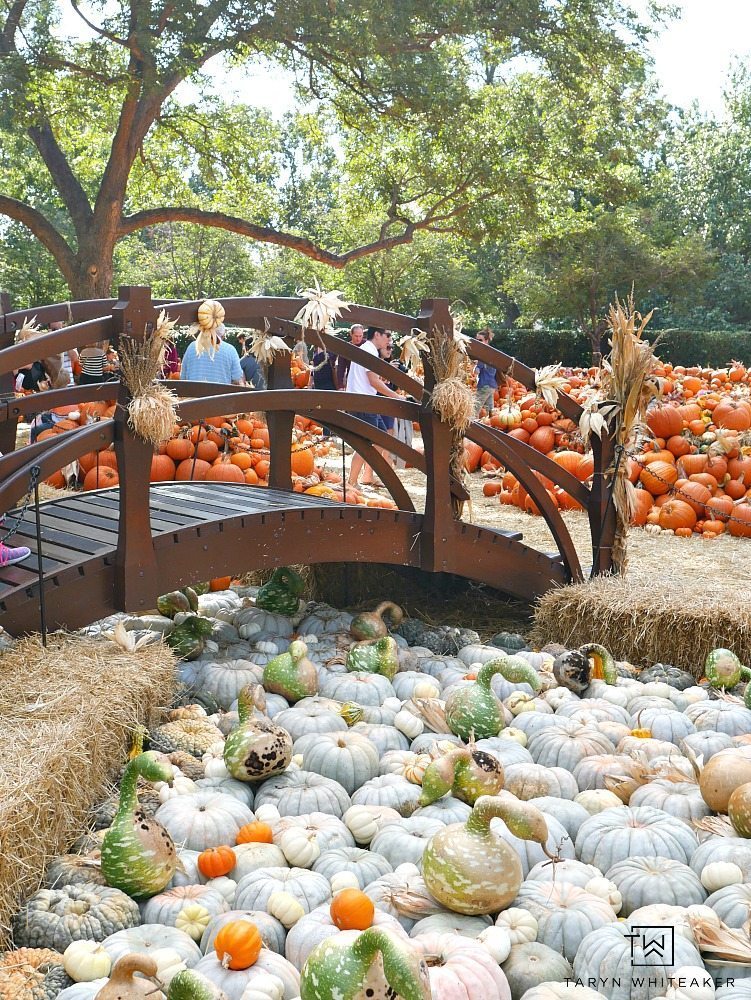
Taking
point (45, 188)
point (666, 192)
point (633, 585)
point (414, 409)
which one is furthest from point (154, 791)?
point (666, 192)

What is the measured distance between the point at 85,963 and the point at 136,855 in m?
0.41

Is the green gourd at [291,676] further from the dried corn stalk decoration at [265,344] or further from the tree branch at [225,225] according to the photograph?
the tree branch at [225,225]

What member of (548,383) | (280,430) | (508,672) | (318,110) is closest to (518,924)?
(508,672)

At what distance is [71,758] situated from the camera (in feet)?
10.8

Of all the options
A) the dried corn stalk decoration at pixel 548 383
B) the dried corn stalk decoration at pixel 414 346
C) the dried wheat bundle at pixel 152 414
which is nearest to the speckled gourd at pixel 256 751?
the dried wheat bundle at pixel 152 414

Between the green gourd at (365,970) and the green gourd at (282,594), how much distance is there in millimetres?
3560

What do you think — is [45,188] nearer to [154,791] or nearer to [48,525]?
[48,525]

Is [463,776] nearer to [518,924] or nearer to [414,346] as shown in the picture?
[518,924]

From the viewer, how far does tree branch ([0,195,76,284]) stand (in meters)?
A: 14.2

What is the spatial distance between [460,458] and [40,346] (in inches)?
101

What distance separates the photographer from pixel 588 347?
2956 centimetres

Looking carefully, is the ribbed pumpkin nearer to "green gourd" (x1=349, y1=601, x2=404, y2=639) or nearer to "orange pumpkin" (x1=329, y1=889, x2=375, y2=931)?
"green gourd" (x1=349, y1=601, x2=404, y2=639)

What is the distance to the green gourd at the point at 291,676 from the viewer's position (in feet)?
15.0

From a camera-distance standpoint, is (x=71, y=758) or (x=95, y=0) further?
(x=95, y=0)
